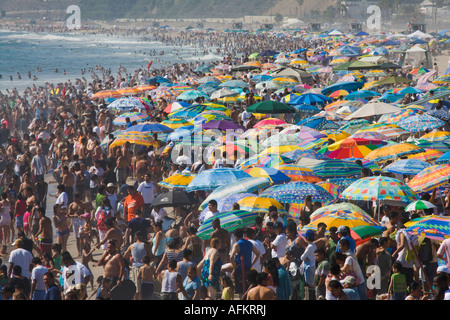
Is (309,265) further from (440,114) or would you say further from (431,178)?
(440,114)

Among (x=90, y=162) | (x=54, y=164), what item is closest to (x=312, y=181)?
(x=90, y=162)

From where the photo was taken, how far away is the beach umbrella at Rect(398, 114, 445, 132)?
1376 centimetres

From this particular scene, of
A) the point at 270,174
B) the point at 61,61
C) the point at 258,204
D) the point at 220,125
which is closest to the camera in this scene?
the point at 258,204

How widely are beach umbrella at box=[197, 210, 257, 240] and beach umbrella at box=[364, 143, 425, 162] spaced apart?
3.79 meters

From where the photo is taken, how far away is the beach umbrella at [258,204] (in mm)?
9242

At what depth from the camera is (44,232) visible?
10797 mm

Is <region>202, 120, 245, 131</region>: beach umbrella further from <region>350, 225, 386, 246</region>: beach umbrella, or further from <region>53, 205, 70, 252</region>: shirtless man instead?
<region>350, 225, 386, 246</region>: beach umbrella

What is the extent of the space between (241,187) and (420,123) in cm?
572

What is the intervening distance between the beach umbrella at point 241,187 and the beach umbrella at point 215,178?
1.24 ft

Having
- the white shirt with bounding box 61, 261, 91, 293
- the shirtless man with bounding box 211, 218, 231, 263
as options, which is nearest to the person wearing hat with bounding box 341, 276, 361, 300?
the shirtless man with bounding box 211, 218, 231, 263

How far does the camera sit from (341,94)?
68.4ft

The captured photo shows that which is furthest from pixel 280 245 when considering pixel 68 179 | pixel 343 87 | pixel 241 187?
pixel 343 87
